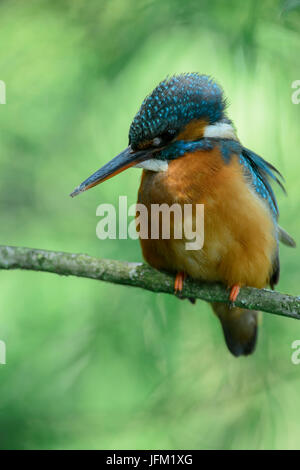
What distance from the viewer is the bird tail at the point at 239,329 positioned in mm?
3357

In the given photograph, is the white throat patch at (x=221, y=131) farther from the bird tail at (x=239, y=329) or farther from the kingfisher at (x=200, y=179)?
the bird tail at (x=239, y=329)

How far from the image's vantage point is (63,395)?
3.39 metres

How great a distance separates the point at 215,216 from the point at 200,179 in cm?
18

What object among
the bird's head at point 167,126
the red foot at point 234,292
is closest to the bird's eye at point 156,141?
the bird's head at point 167,126

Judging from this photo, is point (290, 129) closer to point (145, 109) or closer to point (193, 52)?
point (193, 52)

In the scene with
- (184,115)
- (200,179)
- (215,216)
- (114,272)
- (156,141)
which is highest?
(184,115)

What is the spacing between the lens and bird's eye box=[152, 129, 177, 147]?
277cm

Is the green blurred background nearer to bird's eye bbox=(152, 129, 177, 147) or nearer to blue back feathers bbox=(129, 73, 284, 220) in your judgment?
blue back feathers bbox=(129, 73, 284, 220)

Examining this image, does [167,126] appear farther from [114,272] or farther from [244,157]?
[114,272]

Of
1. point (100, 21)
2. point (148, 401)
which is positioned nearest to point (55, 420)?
point (148, 401)

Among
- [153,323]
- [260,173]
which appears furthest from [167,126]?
[153,323]

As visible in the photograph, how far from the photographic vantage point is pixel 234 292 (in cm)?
286

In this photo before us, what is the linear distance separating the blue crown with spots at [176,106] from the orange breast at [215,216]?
17 centimetres

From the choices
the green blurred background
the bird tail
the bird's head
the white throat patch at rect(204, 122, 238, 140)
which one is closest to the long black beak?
the bird's head
